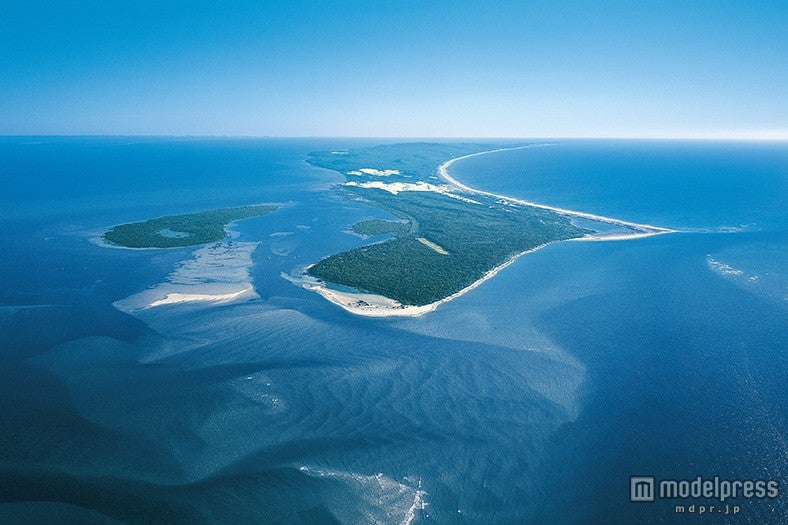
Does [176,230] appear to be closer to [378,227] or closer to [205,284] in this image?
[205,284]

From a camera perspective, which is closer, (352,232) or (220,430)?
(220,430)

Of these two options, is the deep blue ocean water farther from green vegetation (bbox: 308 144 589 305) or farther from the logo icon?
green vegetation (bbox: 308 144 589 305)

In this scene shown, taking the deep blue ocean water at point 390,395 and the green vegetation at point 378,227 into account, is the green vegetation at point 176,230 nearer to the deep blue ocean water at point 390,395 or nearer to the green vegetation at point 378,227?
the deep blue ocean water at point 390,395

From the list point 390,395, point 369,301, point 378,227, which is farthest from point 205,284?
point 378,227

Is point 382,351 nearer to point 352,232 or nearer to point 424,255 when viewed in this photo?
point 424,255

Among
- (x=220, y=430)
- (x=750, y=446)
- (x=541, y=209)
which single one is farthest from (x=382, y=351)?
(x=541, y=209)

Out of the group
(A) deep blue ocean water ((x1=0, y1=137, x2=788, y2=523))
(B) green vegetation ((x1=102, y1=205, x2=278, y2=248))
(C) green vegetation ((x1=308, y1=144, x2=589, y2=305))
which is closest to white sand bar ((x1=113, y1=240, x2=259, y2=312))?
(A) deep blue ocean water ((x1=0, y1=137, x2=788, y2=523))
